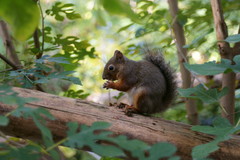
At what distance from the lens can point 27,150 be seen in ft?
1.55

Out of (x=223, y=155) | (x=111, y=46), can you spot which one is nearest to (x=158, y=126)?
(x=223, y=155)

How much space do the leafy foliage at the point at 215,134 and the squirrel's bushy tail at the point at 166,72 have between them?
0.66 metres

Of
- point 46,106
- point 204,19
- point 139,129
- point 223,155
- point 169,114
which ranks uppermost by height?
point 204,19

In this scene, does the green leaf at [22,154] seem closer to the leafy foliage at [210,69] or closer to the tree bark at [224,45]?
the leafy foliage at [210,69]

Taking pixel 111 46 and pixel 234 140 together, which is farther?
pixel 111 46

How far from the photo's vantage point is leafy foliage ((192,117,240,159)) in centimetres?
73

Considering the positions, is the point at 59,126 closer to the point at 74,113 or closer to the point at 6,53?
the point at 74,113

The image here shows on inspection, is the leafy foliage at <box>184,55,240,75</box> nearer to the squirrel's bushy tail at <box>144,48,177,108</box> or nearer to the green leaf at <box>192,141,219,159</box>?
the green leaf at <box>192,141,219,159</box>

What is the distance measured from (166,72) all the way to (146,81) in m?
0.15

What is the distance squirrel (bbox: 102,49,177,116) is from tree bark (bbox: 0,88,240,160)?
224 mm

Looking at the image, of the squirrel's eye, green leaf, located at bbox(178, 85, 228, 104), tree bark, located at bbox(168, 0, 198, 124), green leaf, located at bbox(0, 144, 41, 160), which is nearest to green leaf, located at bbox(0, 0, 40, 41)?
green leaf, located at bbox(0, 144, 41, 160)

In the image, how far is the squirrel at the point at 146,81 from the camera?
1.47 metres

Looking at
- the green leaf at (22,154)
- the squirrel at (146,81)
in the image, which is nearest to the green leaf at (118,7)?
the green leaf at (22,154)

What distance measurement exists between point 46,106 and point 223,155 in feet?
2.22
